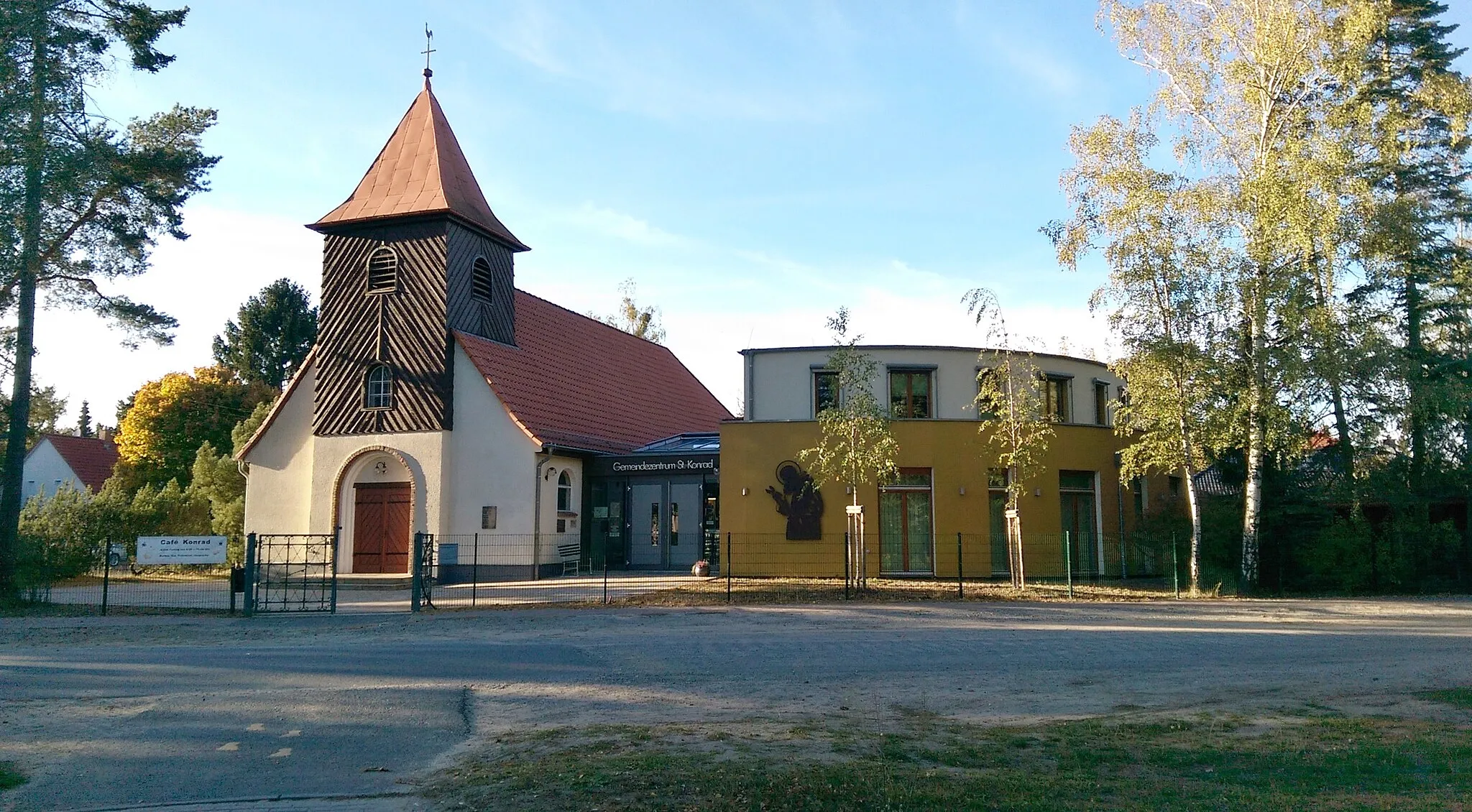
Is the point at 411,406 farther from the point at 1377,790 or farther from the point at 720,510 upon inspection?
the point at 1377,790

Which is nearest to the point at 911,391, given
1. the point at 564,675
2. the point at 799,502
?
the point at 799,502

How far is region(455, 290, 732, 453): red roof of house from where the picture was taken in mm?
27578

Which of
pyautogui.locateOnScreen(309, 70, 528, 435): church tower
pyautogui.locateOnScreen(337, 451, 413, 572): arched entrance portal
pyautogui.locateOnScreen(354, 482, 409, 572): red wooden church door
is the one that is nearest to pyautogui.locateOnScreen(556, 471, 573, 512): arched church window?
pyautogui.locateOnScreen(309, 70, 528, 435): church tower

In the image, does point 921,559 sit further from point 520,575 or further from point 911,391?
point 520,575

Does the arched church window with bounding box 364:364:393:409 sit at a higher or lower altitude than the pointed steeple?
lower

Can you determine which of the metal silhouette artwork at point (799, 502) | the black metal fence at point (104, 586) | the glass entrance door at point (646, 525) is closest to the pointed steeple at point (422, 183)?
the glass entrance door at point (646, 525)

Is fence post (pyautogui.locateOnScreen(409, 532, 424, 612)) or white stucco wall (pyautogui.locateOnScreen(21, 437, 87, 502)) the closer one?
fence post (pyautogui.locateOnScreen(409, 532, 424, 612))

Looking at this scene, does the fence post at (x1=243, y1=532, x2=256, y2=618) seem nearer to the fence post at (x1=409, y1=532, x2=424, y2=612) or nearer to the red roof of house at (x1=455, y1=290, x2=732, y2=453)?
the fence post at (x1=409, y1=532, x2=424, y2=612)

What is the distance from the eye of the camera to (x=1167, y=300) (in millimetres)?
21359

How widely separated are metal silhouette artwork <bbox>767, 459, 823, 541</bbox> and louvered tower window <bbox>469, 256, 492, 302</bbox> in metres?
10.3

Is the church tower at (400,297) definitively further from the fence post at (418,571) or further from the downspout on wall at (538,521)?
the fence post at (418,571)

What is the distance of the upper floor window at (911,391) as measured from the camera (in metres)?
25.0

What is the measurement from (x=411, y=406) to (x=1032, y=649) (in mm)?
18334

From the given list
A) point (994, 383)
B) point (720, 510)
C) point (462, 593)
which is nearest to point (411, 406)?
point (462, 593)
